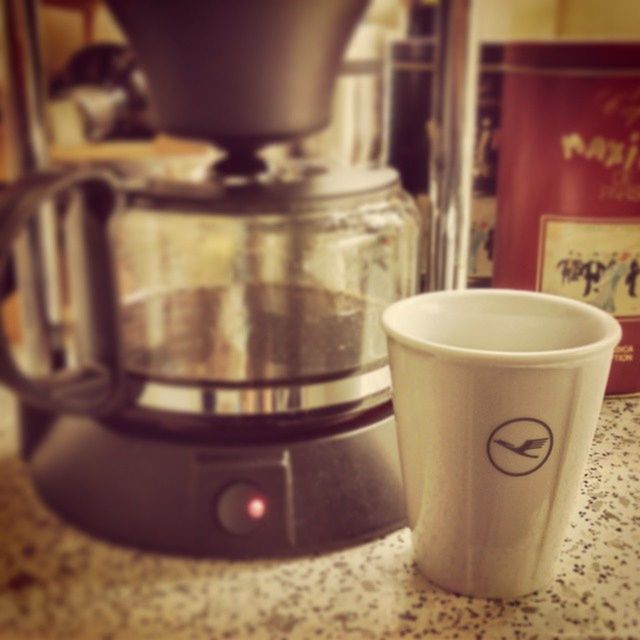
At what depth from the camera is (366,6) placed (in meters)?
0.45

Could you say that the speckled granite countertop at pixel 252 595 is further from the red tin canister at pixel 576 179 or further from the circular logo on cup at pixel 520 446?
the red tin canister at pixel 576 179

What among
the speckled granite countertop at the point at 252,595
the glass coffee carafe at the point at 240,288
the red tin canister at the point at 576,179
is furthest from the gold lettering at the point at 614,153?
the speckled granite countertop at the point at 252,595

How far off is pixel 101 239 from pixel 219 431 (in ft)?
0.37

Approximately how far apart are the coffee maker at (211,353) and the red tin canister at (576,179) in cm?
15

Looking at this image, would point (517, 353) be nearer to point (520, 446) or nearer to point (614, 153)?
point (520, 446)

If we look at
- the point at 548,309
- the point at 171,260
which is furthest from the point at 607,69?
the point at 171,260

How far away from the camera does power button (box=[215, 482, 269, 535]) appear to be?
1.42ft

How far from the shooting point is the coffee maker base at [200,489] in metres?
0.43

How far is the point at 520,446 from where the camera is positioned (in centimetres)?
41

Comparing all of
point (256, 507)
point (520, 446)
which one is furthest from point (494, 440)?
point (256, 507)

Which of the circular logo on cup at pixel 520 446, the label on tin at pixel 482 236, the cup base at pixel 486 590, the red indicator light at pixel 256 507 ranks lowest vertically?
the cup base at pixel 486 590

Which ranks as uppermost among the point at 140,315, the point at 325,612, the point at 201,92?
the point at 201,92

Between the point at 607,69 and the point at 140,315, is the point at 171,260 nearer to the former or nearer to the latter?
the point at 140,315

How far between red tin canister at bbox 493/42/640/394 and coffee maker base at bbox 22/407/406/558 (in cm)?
26
